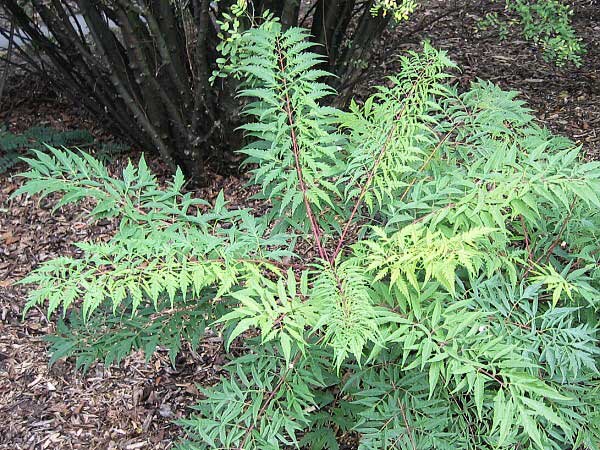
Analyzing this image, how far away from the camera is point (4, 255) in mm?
4047

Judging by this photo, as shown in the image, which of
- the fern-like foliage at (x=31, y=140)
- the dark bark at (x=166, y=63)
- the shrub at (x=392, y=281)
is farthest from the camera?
the fern-like foliage at (x=31, y=140)

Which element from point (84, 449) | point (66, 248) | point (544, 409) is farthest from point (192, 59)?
point (544, 409)

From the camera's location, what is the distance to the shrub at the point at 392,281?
179 cm

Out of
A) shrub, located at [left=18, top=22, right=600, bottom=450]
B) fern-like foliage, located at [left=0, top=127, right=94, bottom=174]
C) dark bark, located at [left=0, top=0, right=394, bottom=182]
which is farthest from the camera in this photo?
fern-like foliage, located at [left=0, top=127, right=94, bottom=174]

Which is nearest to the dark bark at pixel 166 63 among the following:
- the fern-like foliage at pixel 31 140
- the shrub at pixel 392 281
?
the fern-like foliage at pixel 31 140

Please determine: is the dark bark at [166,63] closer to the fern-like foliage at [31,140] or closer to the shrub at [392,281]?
the fern-like foliage at [31,140]

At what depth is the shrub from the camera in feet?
5.87

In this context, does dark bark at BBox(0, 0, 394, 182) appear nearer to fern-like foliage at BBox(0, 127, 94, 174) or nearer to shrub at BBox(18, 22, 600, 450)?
fern-like foliage at BBox(0, 127, 94, 174)

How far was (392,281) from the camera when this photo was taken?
176 cm

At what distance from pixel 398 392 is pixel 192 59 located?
250 centimetres

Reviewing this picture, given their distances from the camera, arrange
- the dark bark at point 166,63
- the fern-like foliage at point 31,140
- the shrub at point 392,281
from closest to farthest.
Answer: the shrub at point 392,281 < the dark bark at point 166,63 < the fern-like foliage at point 31,140

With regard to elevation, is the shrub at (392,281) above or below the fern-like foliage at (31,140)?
below

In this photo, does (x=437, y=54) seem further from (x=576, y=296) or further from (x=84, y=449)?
(x=84, y=449)

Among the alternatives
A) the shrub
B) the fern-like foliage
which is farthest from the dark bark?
the shrub
